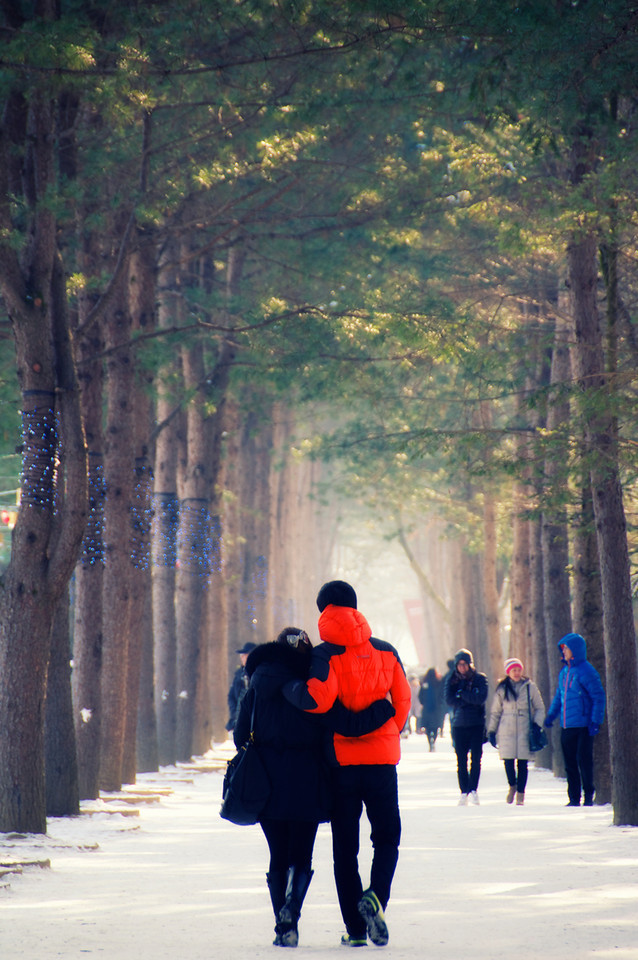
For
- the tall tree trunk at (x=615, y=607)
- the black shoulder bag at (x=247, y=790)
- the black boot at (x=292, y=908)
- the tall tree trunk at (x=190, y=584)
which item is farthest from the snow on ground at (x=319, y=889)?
the tall tree trunk at (x=190, y=584)

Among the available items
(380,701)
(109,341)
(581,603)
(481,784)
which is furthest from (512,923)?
(481,784)

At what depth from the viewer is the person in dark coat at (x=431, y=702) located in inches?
1158

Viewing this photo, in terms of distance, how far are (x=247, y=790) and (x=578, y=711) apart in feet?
27.3

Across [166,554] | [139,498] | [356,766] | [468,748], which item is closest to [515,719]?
[468,748]

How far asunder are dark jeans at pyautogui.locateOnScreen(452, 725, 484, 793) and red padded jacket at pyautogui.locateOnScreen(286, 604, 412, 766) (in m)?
8.36

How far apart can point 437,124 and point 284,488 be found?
2321 cm

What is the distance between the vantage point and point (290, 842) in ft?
21.3

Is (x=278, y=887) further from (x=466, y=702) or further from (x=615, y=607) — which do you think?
(x=466, y=702)

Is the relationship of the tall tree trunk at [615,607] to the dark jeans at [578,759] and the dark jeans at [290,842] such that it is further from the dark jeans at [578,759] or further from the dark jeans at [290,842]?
the dark jeans at [290,842]

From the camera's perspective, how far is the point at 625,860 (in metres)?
9.68

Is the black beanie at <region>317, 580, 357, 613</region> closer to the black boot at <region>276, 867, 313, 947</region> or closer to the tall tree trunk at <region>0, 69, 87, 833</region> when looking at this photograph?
the black boot at <region>276, 867, 313, 947</region>

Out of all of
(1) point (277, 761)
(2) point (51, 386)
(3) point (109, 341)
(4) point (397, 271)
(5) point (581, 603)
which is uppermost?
(4) point (397, 271)

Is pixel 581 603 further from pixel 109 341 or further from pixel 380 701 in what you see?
pixel 380 701

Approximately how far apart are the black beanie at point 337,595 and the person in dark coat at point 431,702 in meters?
22.9
